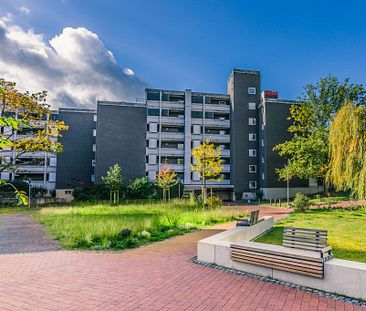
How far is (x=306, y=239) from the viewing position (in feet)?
22.6

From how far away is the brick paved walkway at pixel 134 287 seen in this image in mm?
5246

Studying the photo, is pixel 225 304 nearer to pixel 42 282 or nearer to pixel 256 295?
pixel 256 295

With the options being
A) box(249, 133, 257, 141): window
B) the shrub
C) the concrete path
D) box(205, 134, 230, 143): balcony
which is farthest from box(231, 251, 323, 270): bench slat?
box(249, 133, 257, 141): window

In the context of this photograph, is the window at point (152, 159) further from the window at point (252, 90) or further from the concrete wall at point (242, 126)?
the window at point (252, 90)

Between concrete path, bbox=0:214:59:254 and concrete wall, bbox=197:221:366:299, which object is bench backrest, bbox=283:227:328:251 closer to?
concrete wall, bbox=197:221:366:299

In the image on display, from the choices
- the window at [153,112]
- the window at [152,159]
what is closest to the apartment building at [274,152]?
the window at [153,112]

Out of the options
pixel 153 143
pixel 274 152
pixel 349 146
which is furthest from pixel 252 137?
pixel 349 146

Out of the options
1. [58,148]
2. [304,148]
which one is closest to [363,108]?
[304,148]

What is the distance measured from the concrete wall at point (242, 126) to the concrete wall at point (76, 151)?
24.4m

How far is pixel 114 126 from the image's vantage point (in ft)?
143

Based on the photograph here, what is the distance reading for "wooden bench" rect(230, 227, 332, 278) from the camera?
603 cm

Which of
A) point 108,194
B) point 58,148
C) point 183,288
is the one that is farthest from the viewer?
point 108,194

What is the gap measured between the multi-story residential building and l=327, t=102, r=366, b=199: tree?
84.8ft

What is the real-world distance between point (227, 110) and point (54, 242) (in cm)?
4016
